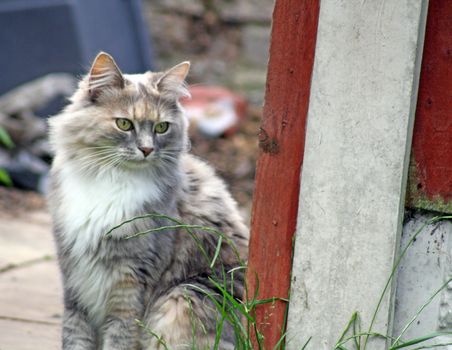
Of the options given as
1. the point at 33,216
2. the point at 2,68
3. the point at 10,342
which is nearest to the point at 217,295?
the point at 10,342

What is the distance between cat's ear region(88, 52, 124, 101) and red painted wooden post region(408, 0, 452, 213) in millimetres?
1250

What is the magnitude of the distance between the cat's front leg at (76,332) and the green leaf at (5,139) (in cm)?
320

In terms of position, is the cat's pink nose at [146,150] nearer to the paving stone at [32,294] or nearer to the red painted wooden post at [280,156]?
the red painted wooden post at [280,156]

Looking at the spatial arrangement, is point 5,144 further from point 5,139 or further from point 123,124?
point 123,124

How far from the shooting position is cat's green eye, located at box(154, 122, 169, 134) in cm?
328

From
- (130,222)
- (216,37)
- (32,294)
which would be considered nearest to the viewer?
(130,222)

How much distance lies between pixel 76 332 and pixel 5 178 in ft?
10.5

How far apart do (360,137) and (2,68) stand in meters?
5.32

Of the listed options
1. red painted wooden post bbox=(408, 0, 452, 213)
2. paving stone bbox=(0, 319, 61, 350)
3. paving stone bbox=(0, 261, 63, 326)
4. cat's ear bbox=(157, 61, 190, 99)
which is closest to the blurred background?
paving stone bbox=(0, 261, 63, 326)

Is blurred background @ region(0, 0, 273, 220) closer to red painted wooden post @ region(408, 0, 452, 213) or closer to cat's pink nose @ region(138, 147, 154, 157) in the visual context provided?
cat's pink nose @ region(138, 147, 154, 157)

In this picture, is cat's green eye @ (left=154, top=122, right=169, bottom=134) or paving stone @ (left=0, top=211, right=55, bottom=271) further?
paving stone @ (left=0, top=211, right=55, bottom=271)

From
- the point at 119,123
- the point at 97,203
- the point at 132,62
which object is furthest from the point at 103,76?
the point at 132,62

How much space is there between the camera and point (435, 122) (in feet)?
8.45

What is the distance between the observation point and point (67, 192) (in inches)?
129
